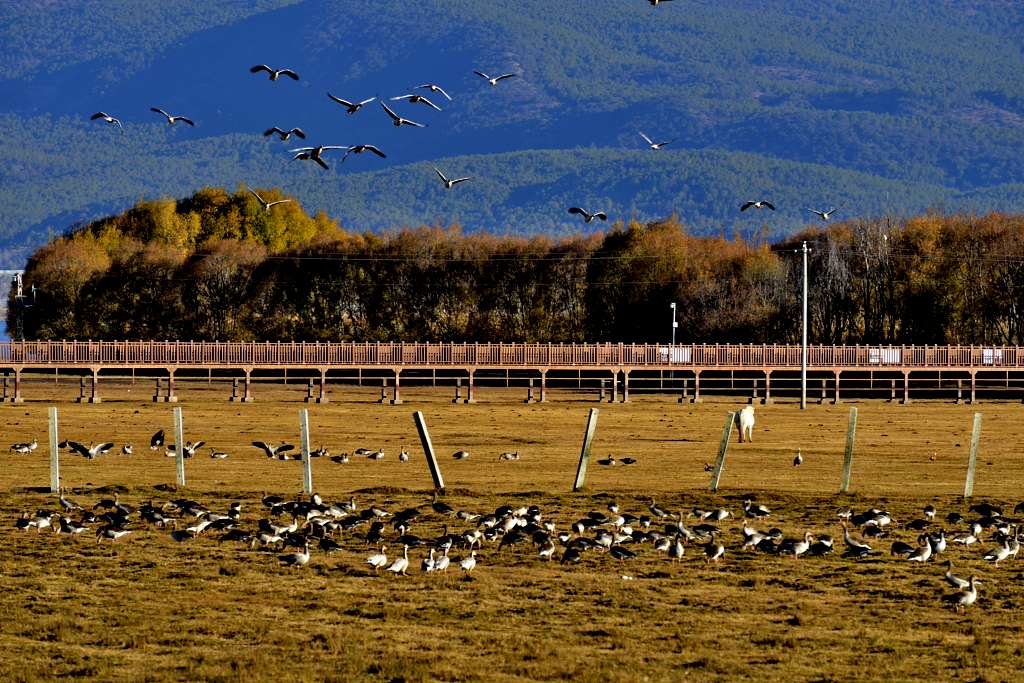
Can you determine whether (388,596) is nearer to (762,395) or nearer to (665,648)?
(665,648)

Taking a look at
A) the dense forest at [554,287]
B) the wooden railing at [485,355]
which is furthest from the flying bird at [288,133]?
the dense forest at [554,287]

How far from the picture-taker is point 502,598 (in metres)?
23.5

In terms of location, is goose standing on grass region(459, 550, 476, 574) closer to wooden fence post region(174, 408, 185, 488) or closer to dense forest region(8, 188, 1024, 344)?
wooden fence post region(174, 408, 185, 488)

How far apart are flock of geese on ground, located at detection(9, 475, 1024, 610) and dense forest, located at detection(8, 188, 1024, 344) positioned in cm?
7803

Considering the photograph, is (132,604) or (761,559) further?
(761,559)

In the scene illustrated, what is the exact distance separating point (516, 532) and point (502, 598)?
147 inches

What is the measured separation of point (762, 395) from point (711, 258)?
90.5 feet

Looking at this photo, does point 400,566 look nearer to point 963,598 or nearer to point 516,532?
point 516,532

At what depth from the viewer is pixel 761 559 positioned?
26469 millimetres

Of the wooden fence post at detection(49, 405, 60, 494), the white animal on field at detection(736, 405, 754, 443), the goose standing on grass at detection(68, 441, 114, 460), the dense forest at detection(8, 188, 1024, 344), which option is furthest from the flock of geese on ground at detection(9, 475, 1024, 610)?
the dense forest at detection(8, 188, 1024, 344)

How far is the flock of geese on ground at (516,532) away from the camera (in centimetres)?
2608

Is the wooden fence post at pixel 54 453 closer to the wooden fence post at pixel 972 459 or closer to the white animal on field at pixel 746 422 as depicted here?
the wooden fence post at pixel 972 459

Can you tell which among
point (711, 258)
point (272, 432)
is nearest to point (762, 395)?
point (711, 258)

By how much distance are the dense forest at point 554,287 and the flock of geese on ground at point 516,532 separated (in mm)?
78034
